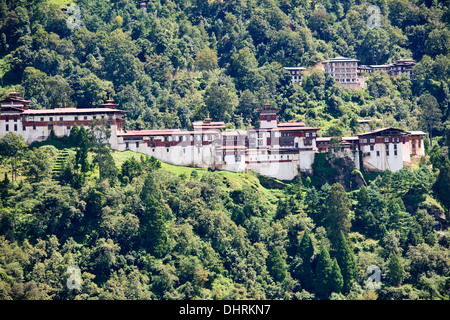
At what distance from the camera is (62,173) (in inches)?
3917

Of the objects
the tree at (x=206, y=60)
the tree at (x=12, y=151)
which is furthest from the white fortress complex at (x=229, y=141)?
the tree at (x=206, y=60)

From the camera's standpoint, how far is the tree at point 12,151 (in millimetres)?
99625

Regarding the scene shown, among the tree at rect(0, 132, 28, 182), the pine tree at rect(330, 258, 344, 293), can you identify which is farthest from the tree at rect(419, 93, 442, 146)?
the tree at rect(0, 132, 28, 182)

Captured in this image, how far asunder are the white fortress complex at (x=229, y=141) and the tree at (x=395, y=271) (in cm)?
1824

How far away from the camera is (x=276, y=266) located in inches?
3819

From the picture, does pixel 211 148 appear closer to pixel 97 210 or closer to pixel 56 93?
pixel 97 210

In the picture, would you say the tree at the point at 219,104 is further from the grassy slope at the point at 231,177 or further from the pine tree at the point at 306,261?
the pine tree at the point at 306,261

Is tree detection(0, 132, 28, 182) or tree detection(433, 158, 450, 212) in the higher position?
tree detection(0, 132, 28, 182)

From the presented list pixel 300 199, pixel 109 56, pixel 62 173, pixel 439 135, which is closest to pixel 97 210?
pixel 62 173

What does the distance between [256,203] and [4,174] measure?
98.7ft

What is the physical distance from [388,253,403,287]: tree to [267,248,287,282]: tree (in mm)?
11985

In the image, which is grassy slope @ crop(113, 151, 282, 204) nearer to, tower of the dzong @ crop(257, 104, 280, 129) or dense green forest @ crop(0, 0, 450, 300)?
dense green forest @ crop(0, 0, 450, 300)

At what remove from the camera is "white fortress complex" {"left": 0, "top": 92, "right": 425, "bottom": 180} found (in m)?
107

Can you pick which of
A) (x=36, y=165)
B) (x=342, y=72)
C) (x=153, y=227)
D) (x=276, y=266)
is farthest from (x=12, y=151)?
(x=342, y=72)
